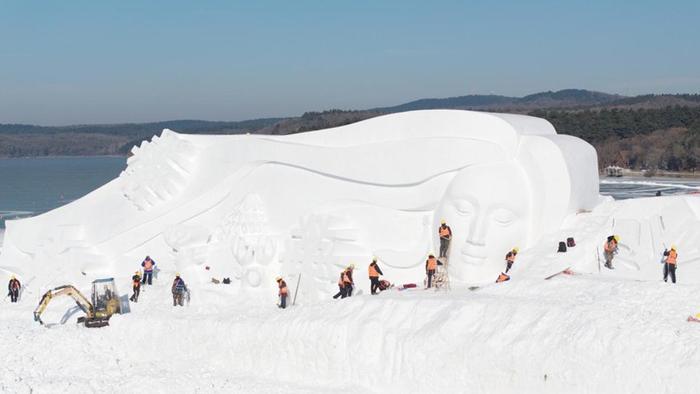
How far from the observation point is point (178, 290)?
55.6ft

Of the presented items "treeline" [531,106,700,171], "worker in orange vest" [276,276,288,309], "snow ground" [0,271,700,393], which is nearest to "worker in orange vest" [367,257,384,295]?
"snow ground" [0,271,700,393]

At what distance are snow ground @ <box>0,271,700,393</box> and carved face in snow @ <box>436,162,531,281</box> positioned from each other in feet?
3.46

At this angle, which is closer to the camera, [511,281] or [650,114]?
[511,281]

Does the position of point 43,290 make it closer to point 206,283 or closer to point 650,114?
point 206,283

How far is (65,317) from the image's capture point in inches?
664

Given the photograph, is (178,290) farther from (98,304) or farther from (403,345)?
(403,345)

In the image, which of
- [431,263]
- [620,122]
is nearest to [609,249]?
[431,263]

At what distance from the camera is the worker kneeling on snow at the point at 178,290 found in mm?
16922

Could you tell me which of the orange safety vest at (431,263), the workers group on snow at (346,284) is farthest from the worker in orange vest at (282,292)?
the orange safety vest at (431,263)

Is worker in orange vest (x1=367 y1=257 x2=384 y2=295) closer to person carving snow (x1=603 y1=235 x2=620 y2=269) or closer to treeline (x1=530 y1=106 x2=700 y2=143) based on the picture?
person carving snow (x1=603 y1=235 x2=620 y2=269)

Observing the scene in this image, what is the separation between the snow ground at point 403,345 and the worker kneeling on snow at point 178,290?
3.65 ft

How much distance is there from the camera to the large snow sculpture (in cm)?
1561

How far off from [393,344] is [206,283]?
685 cm

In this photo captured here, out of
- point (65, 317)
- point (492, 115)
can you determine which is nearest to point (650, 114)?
point (492, 115)
